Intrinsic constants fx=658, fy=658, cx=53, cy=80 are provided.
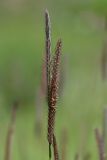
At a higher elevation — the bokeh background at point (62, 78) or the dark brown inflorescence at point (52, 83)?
the bokeh background at point (62, 78)

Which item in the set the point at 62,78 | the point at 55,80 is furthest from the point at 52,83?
the point at 62,78

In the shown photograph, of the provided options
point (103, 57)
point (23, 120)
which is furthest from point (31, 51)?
point (103, 57)

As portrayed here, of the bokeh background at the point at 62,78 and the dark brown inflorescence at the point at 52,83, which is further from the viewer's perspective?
the bokeh background at the point at 62,78

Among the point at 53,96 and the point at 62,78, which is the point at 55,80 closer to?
the point at 53,96

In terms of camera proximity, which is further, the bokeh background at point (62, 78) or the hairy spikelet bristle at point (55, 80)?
the bokeh background at point (62, 78)

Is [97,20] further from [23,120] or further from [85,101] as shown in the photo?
[23,120]

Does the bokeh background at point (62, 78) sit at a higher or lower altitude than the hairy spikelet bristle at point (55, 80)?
higher

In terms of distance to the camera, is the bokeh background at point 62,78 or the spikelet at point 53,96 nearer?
the spikelet at point 53,96

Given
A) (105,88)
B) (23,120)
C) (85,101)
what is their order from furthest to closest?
(23,120) < (105,88) < (85,101)
